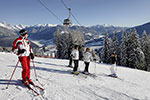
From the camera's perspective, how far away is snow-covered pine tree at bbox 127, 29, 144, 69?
26.7 metres

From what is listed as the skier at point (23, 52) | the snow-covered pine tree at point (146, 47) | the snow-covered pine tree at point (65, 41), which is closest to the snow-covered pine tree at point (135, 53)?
the snow-covered pine tree at point (146, 47)

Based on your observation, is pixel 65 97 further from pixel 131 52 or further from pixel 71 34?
pixel 71 34

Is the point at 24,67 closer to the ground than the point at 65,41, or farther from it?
closer to the ground

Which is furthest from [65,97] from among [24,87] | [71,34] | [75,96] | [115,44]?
[71,34]

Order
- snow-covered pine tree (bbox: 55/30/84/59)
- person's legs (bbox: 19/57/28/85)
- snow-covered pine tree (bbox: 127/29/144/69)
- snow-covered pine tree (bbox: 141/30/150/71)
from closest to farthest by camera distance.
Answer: person's legs (bbox: 19/57/28/85)
snow-covered pine tree (bbox: 127/29/144/69)
snow-covered pine tree (bbox: 141/30/150/71)
snow-covered pine tree (bbox: 55/30/84/59)

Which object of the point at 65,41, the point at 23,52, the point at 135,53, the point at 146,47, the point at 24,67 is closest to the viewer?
the point at 23,52

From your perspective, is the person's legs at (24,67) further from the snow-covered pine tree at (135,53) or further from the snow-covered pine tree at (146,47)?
the snow-covered pine tree at (146,47)

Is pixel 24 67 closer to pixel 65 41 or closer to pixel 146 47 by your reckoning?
pixel 146 47

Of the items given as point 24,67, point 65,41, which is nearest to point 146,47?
point 65,41

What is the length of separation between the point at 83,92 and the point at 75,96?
0.51m

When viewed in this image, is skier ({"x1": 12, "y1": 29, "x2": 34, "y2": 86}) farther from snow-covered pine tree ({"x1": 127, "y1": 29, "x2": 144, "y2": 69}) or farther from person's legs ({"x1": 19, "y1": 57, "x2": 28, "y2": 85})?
snow-covered pine tree ({"x1": 127, "y1": 29, "x2": 144, "y2": 69})

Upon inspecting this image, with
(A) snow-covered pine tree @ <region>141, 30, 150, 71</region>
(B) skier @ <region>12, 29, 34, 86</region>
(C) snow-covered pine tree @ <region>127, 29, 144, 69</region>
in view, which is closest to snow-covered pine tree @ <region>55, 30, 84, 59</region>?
(C) snow-covered pine tree @ <region>127, 29, 144, 69</region>

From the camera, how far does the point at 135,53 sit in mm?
27094

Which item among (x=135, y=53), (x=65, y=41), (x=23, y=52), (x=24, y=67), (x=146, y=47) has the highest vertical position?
(x=65, y=41)
